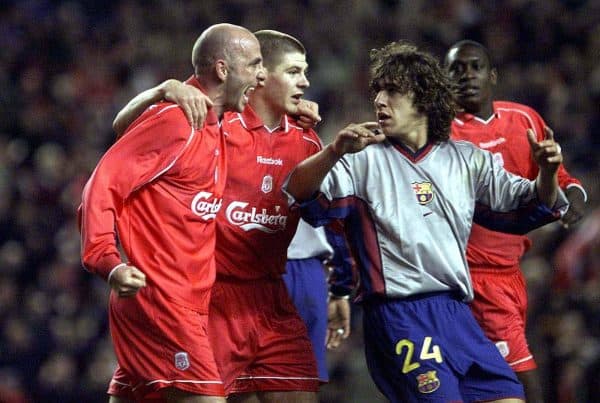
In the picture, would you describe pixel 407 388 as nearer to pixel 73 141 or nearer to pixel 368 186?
pixel 368 186

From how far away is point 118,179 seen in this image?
4785mm

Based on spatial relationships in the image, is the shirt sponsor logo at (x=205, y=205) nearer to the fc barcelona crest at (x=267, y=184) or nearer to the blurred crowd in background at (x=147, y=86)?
the fc barcelona crest at (x=267, y=184)

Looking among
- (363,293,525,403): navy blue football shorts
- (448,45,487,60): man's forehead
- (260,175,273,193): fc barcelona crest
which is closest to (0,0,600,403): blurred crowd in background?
(448,45,487,60): man's forehead

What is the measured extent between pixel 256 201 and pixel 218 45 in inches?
31.8

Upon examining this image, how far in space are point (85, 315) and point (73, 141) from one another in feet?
7.48

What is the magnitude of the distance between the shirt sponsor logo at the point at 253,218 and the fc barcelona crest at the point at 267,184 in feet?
0.31

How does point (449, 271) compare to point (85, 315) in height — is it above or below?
above

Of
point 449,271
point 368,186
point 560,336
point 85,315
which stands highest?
point 368,186

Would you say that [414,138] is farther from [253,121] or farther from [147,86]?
[147,86]

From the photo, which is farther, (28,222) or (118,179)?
(28,222)

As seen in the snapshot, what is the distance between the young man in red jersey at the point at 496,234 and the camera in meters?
6.11

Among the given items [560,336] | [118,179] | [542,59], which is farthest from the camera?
[542,59]

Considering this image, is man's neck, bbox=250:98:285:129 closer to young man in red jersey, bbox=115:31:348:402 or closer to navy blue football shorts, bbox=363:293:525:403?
young man in red jersey, bbox=115:31:348:402

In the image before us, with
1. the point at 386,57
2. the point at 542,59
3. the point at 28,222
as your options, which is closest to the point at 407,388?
the point at 386,57
